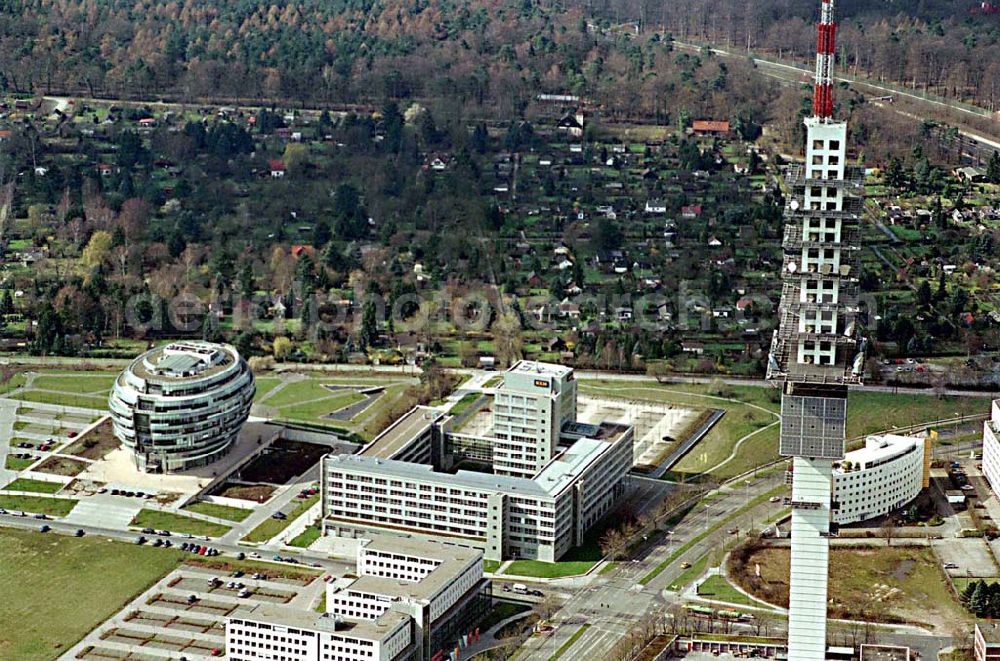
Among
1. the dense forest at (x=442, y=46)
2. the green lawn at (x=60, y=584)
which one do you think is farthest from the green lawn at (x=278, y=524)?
the dense forest at (x=442, y=46)

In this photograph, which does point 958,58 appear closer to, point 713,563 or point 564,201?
point 564,201

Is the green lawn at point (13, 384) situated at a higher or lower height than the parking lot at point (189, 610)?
higher

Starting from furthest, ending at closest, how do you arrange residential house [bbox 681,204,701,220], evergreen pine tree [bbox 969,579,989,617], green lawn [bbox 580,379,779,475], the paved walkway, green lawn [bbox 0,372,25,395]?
residential house [bbox 681,204,701,220] → green lawn [bbox 0,372,25,395] → green lawn [bbox 580,379,779,475] → the paved walkway → evergreen pine tree [bbox 969,579,989,617]

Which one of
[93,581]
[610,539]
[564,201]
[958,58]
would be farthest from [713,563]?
[958,58]

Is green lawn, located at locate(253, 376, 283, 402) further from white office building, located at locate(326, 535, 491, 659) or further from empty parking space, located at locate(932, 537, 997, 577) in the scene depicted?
empty parking space, located at locate(932, 537, 997, 577)

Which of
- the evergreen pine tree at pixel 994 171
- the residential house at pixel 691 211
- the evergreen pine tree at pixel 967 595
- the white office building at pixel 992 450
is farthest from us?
the evergreen pine tree at pixel 994 171

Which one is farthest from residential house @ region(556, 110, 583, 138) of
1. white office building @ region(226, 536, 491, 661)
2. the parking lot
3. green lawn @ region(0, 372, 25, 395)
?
white office building @ region(226, 536, 491, 661)

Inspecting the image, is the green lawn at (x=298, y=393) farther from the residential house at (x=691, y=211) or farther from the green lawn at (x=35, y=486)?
the residential house at (x=691, y=211)
